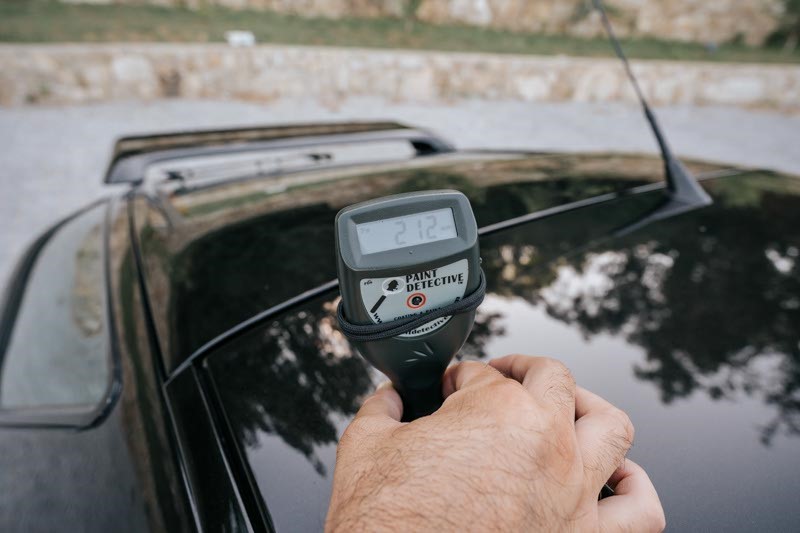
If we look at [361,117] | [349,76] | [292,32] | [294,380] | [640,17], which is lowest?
[294,380]

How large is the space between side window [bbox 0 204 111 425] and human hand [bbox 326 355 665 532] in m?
1.00

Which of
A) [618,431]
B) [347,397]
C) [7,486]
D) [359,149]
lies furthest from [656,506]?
[359,149]

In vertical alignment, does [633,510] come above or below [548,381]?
below

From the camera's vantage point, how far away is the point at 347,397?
96 centimetres

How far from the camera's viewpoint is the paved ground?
16.2ft

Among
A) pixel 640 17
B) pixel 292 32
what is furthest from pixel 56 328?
pixel 640 17

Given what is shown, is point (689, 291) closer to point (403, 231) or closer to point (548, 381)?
point (548, 381)

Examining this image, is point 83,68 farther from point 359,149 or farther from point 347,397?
point 347,397

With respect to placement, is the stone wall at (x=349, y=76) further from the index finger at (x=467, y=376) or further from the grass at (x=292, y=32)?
the index finger at (x=467, y=376)

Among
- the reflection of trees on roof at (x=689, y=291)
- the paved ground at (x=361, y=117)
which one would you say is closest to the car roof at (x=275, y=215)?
the reflection of trees on roof at (x=689, y=291)

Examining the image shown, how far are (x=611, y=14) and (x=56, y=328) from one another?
12720 millimetres

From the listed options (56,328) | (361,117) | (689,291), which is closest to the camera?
(689,291)

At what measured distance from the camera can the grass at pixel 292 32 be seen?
318 inches

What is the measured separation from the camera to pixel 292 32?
9.31 metres
